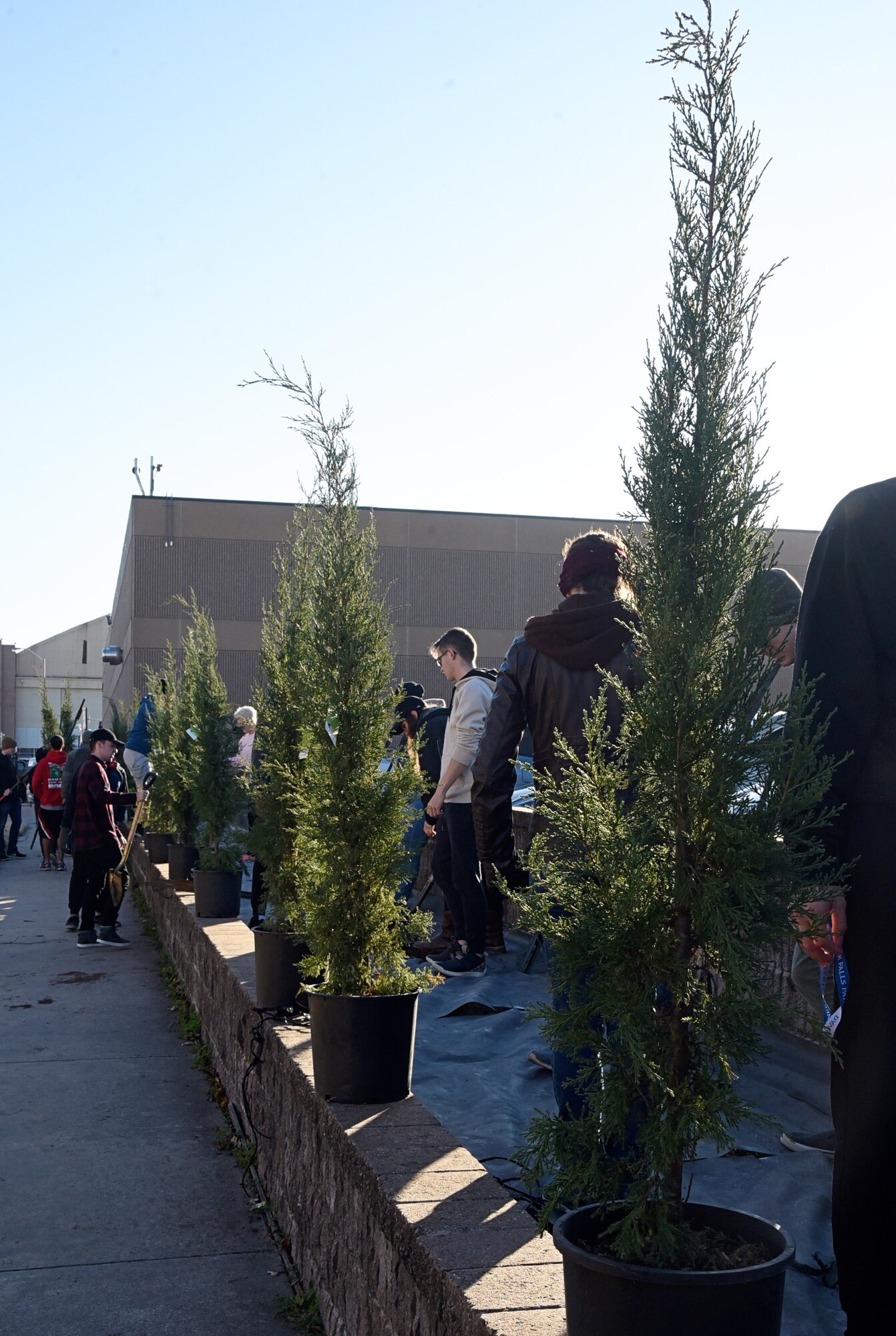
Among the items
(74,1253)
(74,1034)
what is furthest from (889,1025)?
(74,1034)

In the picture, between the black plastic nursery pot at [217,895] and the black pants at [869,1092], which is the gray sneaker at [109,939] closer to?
the black plastic nursery pot at [217,895]

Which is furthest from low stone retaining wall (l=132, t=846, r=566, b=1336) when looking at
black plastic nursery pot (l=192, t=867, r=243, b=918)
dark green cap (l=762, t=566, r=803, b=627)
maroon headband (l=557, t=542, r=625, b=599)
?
black plastic nursery pot (l=192, t=867, r=243, b=918)

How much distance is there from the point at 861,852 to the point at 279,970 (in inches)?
136

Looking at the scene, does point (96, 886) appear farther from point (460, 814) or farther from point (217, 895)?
point (460, 814)

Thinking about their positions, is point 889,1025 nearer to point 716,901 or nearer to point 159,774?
point 716,901

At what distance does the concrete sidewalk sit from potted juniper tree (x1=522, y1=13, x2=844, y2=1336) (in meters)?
2.09

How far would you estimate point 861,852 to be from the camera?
2.40m

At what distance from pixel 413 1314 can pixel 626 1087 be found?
90cm

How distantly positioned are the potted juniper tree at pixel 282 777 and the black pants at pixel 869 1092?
2698 mm

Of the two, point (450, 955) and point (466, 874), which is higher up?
point (466, 874)

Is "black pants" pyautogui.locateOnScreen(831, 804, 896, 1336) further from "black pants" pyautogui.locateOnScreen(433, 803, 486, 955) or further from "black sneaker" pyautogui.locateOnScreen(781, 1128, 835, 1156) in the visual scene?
"black pants" pyautogui.locateOnScreen(433, 803, 486, 955)

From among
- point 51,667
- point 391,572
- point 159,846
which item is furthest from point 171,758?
point 51,667

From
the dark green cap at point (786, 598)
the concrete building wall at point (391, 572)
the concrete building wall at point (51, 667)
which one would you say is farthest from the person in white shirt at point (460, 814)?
the concrete building wall at point (51, 667)

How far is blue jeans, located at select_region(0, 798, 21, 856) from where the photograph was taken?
75.2 feet
